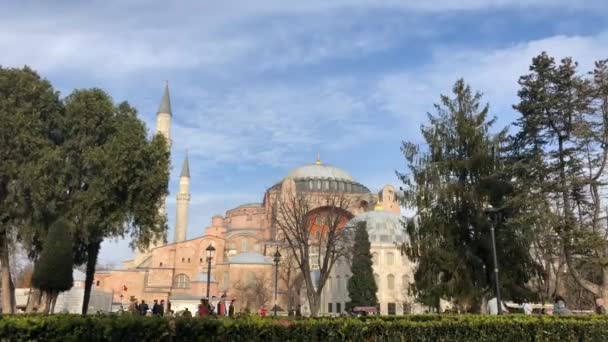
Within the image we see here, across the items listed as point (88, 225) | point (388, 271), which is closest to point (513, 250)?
point (88, 225)

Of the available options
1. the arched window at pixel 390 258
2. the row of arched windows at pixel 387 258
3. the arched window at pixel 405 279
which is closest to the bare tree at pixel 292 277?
the row of arched windows at pixel 387 258

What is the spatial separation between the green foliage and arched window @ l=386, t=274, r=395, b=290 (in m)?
35.9

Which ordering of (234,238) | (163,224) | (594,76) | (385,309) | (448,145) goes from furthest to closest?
1. (234,238)
2. (385,309)
3. (163,224)
4. (448,145)
5. (594,76)

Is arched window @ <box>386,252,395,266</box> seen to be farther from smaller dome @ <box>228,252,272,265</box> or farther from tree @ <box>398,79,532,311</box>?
tree @ <box>398,79,532,311</box>

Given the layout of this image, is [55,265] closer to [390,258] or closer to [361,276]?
[361,276]

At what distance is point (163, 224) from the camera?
23.6 m

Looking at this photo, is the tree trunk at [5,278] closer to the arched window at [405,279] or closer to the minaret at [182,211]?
the arched window at [405,279]

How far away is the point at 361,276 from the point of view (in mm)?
43250

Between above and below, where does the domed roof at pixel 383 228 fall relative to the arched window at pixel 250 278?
above

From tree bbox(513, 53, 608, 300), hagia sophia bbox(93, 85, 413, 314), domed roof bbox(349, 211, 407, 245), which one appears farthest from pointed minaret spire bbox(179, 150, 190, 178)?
tree bbox(513, 53, 608, 300)

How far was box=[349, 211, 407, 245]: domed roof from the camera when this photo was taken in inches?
2013

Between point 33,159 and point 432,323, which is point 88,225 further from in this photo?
point 432,323

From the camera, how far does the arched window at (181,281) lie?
201 ft

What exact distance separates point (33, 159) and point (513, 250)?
1846 cm
